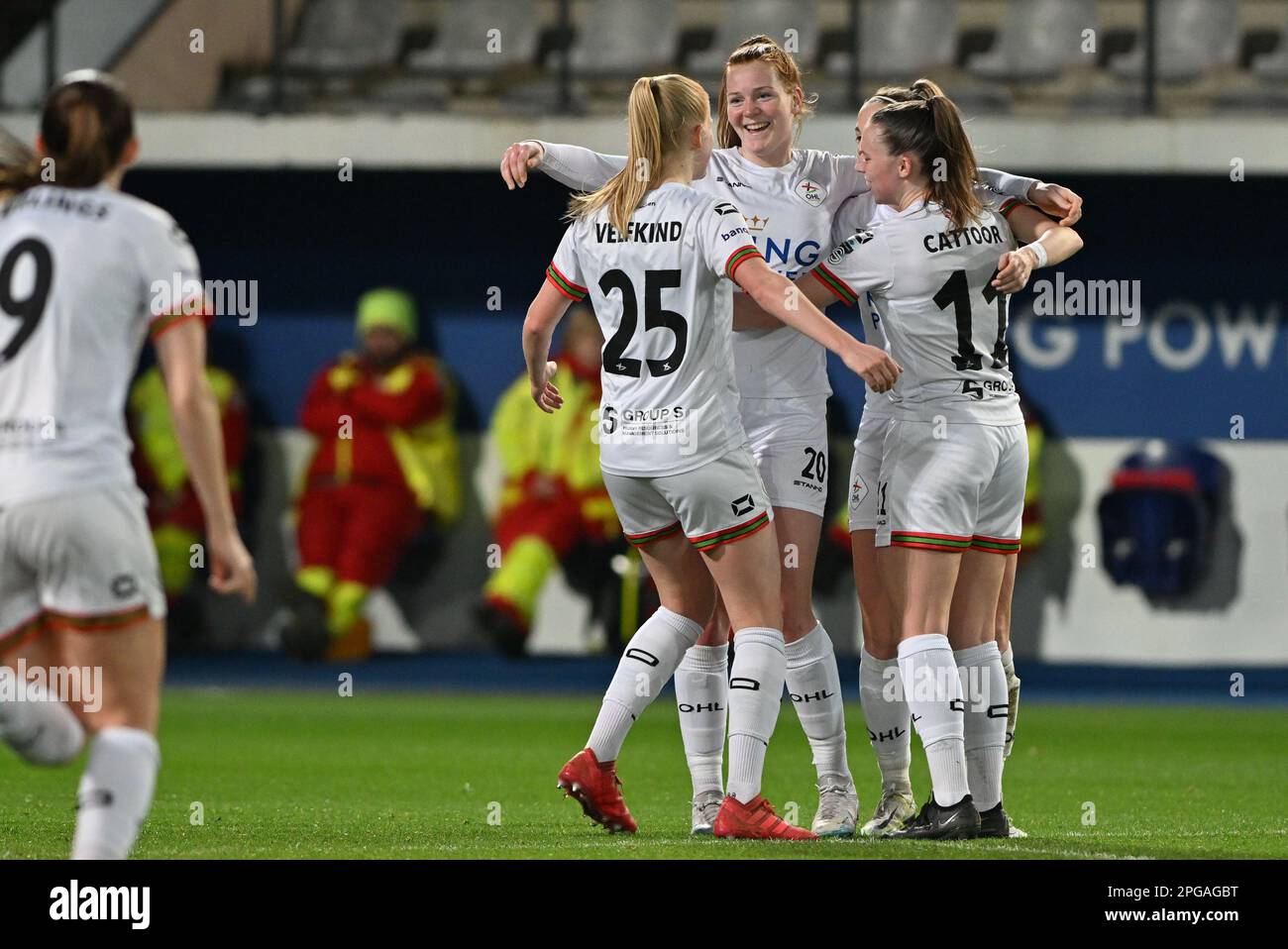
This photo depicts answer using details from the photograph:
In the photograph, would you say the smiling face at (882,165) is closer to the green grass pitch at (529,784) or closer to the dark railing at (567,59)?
the green grass pitch at (529,784)

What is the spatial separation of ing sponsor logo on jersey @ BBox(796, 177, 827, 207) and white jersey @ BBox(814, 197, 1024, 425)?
46cm

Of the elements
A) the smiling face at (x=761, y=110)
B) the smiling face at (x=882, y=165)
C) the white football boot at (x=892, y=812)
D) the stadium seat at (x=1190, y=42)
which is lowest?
the white football boot at (x=892, y=812)

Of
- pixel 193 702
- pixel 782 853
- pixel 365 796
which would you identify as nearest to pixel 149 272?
pixel 782 853

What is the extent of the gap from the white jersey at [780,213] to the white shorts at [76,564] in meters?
2.46

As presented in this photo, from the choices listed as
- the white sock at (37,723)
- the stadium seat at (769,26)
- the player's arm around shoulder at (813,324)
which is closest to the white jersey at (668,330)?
the player's arm around shoulder at (813,324)

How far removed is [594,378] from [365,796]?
6295 mm

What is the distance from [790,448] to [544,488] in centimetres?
764

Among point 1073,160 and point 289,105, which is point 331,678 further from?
point 1073,160

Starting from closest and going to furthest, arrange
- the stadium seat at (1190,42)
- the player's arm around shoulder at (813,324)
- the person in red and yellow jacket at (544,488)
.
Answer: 1. the player's arm around shoulder at (813,324)
2. the person in red and yellow jacket at (544,488)
3. the stadium seat at (1190,42)

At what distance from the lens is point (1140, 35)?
1517 centimetres

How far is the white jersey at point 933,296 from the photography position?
18.3 feet

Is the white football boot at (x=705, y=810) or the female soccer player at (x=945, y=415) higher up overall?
the female soccer player at (x=945, y=415)

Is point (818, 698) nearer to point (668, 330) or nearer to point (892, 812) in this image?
point (892, 812)

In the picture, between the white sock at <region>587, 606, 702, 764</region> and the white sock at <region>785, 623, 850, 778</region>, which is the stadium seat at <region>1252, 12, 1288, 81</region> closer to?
the white sock at <region>785, 623, 850, 778</region>
